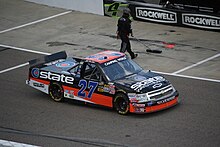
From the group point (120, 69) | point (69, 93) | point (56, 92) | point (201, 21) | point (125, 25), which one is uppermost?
point (125, 25)

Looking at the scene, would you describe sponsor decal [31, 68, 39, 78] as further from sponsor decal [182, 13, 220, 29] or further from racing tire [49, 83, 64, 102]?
sponsor decal [182, 13, 220, 29]

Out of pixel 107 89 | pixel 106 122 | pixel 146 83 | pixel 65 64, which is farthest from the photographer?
pixel 65 64

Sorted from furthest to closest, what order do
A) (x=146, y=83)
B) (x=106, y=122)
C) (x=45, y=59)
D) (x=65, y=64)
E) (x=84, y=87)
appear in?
(x=45, y=59) → (x=65, y=64) → (x=84, y=87) → (x=146, y=83) → (x=106, y=122)

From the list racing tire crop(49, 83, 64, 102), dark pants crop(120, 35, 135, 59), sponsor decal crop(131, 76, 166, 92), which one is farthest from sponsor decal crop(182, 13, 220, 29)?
racing tire crop(49, 83, 64, 102)

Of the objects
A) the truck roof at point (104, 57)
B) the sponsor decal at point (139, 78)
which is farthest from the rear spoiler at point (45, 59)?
the sponsor decal at point (139, 78)

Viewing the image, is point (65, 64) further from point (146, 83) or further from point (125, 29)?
point (125, 29)

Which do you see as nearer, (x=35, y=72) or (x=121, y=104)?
(x=121, y=104)

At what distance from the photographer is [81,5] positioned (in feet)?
95.7

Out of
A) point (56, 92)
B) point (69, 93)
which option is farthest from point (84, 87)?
point (56, 92)

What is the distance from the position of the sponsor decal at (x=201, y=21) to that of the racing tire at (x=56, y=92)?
8.77 meters

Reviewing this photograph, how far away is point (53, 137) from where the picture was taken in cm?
1576

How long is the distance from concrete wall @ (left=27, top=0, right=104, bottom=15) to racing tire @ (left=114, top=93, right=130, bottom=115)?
11.9 metres

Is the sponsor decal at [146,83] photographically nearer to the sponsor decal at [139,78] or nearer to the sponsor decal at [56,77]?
the sponsor decal at [139,78]

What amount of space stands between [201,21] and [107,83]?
9.13 m
